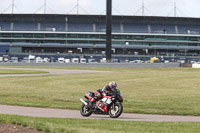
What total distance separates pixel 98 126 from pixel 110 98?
3.20 metres

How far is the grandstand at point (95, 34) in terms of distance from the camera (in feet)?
488

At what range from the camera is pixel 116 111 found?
16656 millimetres

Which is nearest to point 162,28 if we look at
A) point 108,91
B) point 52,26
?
point 52,26

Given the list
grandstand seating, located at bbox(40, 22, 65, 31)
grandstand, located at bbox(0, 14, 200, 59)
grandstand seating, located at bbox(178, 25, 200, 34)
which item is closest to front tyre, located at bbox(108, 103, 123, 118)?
grandstand, located at bbox(0, 14, 200, 59)

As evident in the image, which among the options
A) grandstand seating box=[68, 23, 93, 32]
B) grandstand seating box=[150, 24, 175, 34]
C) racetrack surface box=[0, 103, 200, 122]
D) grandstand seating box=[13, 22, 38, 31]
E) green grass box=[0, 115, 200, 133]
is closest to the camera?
green grass box=[0, 115, 200, 133]

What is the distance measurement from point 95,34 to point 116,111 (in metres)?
133

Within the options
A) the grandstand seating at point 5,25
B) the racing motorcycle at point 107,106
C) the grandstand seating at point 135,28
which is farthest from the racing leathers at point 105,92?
the grandstand seating at point 5,25

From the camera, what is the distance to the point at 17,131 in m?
11.5

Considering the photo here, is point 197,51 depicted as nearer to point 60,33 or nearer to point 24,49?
point 60,33

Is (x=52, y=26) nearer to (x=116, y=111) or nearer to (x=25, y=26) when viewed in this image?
(x=25, y=26)

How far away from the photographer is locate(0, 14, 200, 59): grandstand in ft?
488

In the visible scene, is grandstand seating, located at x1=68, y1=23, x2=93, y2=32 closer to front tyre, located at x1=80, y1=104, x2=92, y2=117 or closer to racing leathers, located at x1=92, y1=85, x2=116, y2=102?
front tyre, located at x1=80, y1=104, x2=92, y2=117

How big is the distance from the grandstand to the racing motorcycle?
127 metres

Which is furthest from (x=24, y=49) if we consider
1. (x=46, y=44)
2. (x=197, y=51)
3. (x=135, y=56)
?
(x=197, y=51)
